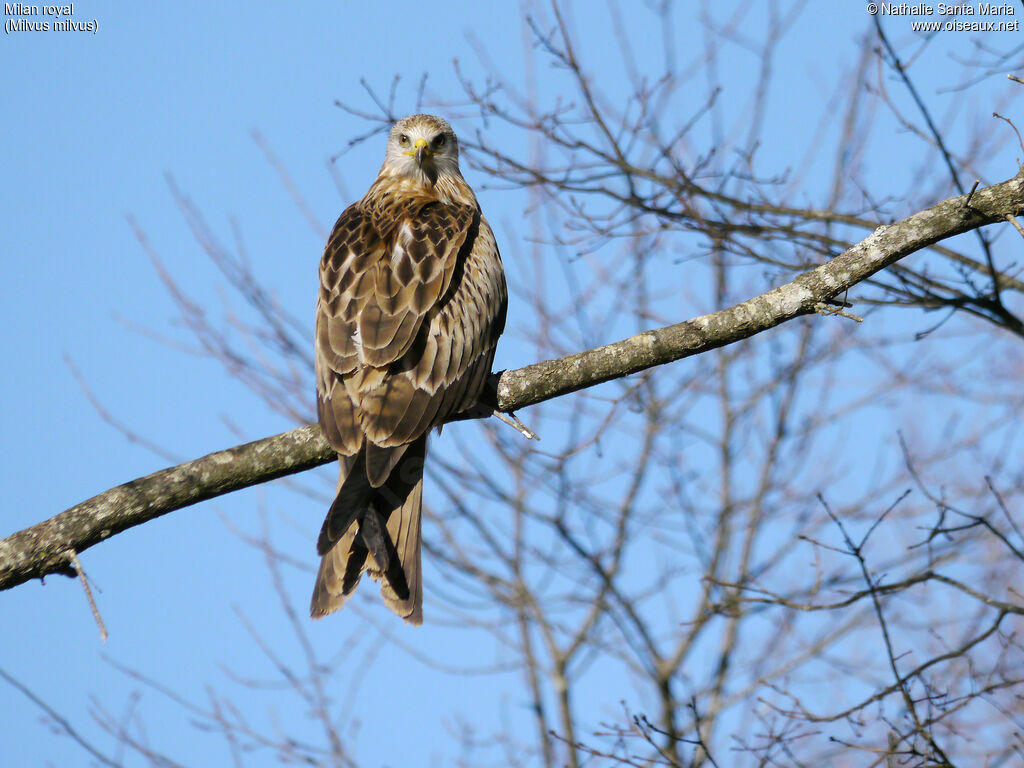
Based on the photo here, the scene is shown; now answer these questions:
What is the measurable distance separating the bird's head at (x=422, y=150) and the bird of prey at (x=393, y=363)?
897 mm

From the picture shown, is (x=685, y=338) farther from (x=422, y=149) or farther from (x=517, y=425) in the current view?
(x=422, y=149)

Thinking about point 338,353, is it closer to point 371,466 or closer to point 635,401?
point 371,466

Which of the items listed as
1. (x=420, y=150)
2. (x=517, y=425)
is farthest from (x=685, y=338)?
(x=420, y=150)

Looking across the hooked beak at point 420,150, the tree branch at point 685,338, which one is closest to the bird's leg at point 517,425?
the tree branch at point 685,338

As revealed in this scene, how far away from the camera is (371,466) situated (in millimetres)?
3961

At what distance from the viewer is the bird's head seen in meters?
6.06

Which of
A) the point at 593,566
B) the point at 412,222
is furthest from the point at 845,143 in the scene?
the point at 412,222

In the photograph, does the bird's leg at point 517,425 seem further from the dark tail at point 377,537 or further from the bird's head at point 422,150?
the bird's head at point 422,150

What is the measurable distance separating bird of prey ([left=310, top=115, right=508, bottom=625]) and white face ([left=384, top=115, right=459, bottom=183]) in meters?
0.90

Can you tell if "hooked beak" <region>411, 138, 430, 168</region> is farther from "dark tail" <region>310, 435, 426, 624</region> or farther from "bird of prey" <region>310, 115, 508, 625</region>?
"dark tail" <region>310, 435, 426, 624</region>

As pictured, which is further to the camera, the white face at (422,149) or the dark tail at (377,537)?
the white face at (422,149)

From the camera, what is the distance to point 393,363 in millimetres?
4254

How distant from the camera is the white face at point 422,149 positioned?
6062 millimetres

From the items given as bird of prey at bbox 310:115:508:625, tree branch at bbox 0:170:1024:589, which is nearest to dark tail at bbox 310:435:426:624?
bird of prey at bbox 310:115:508:625
